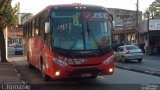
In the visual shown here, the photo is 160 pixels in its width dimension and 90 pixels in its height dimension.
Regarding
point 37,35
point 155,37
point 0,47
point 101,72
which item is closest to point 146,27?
point 155,37

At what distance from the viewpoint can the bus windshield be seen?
15.1 metres

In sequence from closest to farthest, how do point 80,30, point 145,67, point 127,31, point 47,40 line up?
1. point 80,30
2. point 47,40
3. point 145,67
4. point 127,31

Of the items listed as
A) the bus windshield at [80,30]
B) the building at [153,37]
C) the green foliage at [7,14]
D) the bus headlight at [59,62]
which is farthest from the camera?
the building at [153,37]

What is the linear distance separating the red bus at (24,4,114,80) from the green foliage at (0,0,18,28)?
13668 millimetres

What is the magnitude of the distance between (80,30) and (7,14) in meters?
15.7

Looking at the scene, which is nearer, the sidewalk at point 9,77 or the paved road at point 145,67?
the sidewalk at point 9,77

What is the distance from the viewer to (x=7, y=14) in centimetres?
2983

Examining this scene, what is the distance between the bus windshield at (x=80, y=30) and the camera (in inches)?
593

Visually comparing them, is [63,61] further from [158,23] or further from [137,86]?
[158,23]

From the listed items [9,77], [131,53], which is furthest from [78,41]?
[131,53]

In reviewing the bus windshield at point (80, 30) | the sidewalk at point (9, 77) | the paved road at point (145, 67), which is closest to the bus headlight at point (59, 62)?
the bus windshield at point (80, 30)

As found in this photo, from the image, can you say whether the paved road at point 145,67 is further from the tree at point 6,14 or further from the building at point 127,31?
the building at point 127,31

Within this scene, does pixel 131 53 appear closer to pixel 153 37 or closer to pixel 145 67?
pixel 145 67

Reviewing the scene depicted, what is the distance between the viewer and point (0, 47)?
33781 mm
